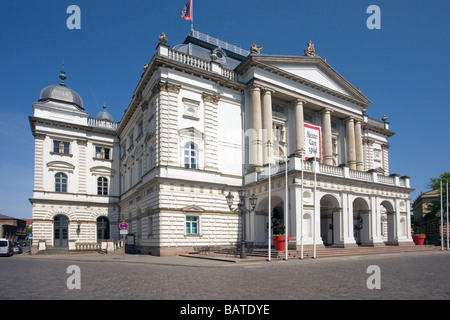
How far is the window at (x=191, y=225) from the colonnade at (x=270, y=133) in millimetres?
6885

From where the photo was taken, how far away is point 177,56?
29078mm

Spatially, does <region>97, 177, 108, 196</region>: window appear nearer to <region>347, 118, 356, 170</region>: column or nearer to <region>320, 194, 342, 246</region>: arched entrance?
<region>320, 194, 342, 246</region>: arched entrance

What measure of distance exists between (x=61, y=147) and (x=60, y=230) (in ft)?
31.6

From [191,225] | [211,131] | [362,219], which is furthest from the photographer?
[362,219]

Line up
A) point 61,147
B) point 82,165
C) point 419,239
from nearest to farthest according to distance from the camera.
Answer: point 419,239 < point 61,147 < point 82,165

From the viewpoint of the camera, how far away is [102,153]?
144ft

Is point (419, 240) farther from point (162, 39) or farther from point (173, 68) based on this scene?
point (162, 39)

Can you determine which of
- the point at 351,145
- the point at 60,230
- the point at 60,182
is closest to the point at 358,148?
the point at 351,145

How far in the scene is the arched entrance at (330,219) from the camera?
27.2 meters

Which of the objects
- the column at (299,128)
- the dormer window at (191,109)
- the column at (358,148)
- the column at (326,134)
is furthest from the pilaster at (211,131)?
the column at (358,148)

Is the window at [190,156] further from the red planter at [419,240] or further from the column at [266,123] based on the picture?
the red planter at [419,240]

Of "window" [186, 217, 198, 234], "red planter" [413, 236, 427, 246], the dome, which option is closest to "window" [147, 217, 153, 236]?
"window" [186, 217, 198, 234]

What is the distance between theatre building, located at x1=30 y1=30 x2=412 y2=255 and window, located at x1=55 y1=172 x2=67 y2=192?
12cm

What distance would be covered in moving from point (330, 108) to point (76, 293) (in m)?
31.2
